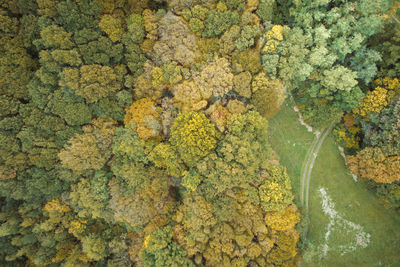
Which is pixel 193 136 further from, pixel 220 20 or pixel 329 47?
pixel 329 47

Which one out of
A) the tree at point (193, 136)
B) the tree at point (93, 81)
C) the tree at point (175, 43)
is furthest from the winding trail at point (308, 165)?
the tree at point (93, 81)

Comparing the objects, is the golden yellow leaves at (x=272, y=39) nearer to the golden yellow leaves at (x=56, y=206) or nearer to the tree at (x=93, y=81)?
the tree at (x=93, y=81)

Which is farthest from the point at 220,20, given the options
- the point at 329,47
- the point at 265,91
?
the point at 329,47

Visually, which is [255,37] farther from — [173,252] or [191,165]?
[173,252]

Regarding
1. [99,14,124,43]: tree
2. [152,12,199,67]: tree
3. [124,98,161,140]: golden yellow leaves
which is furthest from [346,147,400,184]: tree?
[99,14,124,43]: tree

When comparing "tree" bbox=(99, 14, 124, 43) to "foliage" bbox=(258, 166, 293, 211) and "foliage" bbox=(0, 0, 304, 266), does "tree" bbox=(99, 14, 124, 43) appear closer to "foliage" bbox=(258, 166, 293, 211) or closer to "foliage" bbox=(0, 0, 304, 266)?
"foliage" bbox=(0, 0, 304, 266)

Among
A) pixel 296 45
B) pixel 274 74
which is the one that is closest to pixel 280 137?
pixel 274 74
